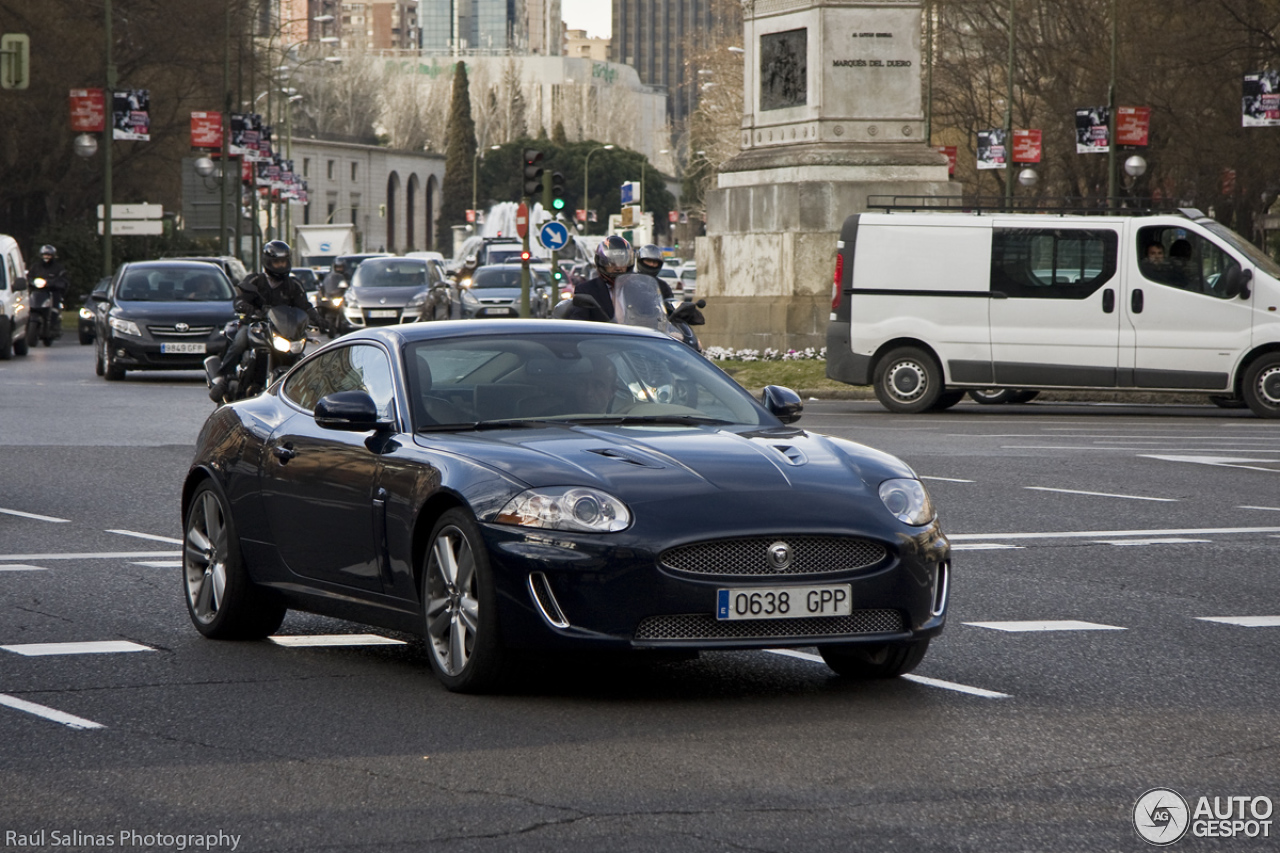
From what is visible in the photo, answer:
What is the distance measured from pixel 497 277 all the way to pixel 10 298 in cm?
1517

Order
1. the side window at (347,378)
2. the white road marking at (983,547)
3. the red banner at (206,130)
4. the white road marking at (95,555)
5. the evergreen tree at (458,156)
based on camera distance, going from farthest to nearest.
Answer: the evergreen tree at (458,156) < the red banner at (206,130) < the white road marking at (983,547) < the white road marking at (95,555) < the side window at (347,378)

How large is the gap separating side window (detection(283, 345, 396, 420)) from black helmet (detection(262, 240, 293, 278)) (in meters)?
10.6

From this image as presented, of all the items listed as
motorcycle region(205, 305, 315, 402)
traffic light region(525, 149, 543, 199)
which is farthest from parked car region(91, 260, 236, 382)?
motorcycle region(205, 305, 315, 402)

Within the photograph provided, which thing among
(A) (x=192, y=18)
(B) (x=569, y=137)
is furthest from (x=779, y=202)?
(B) (x=569, y=137)

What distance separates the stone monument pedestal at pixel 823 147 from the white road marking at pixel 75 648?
79.0 feet

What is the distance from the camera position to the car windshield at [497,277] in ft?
161

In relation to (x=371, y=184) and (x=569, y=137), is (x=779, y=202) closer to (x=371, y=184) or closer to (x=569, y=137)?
(x=371, y=184)

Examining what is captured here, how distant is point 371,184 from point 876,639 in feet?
501

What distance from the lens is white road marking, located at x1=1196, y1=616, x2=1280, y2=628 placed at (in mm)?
9070

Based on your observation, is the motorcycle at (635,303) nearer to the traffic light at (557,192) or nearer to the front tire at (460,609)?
the front tire at (460,609)

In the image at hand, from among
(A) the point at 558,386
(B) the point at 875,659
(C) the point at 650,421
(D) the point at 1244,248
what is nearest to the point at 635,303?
(A) the point at 558,386

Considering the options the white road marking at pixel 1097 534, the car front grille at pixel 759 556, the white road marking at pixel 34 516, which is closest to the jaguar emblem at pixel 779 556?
the car front grille at pixel 759 556

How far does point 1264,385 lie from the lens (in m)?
23.0

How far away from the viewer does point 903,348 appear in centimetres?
2423
